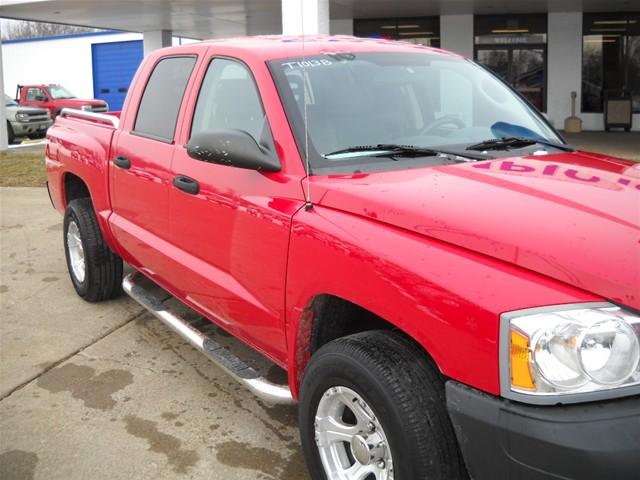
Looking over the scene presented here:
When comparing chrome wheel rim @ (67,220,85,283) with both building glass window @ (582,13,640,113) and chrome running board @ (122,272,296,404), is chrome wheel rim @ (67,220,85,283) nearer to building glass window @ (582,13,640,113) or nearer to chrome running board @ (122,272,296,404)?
chrome running board @ (122,272,296,404)

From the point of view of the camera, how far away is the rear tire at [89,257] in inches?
201

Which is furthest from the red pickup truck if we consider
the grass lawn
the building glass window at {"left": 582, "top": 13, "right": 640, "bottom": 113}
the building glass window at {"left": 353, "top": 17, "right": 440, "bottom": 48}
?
the building glass window at {"left": 582, "top": 13, "right": 640, "bottom": 113}

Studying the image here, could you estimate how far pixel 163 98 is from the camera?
416 cm

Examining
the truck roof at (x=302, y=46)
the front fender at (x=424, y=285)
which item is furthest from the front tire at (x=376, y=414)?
the truck roof at (x=302, y=46)

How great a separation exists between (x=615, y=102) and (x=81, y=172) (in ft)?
59.7

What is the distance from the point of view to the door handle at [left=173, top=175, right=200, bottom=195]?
3.42 meters

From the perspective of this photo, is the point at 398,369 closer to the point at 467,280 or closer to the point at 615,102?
the point at 467,280

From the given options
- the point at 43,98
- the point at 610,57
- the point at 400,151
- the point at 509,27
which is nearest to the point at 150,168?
the point at 400,151

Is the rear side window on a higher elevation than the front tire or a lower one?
higher

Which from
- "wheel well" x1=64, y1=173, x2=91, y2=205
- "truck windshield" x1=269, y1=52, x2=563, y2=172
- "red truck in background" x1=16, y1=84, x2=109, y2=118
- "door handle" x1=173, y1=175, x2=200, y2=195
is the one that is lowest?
"wheel well" x1=64, y1=173, x2=91, y2=205

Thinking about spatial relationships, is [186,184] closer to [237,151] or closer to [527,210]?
[237,151]

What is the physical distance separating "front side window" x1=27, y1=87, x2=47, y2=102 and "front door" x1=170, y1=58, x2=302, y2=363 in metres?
24.5

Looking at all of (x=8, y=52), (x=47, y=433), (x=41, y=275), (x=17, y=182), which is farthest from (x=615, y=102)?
(x=8, y=52)

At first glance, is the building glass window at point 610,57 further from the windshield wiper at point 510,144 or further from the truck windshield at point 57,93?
the truck windshield at point 57,93
